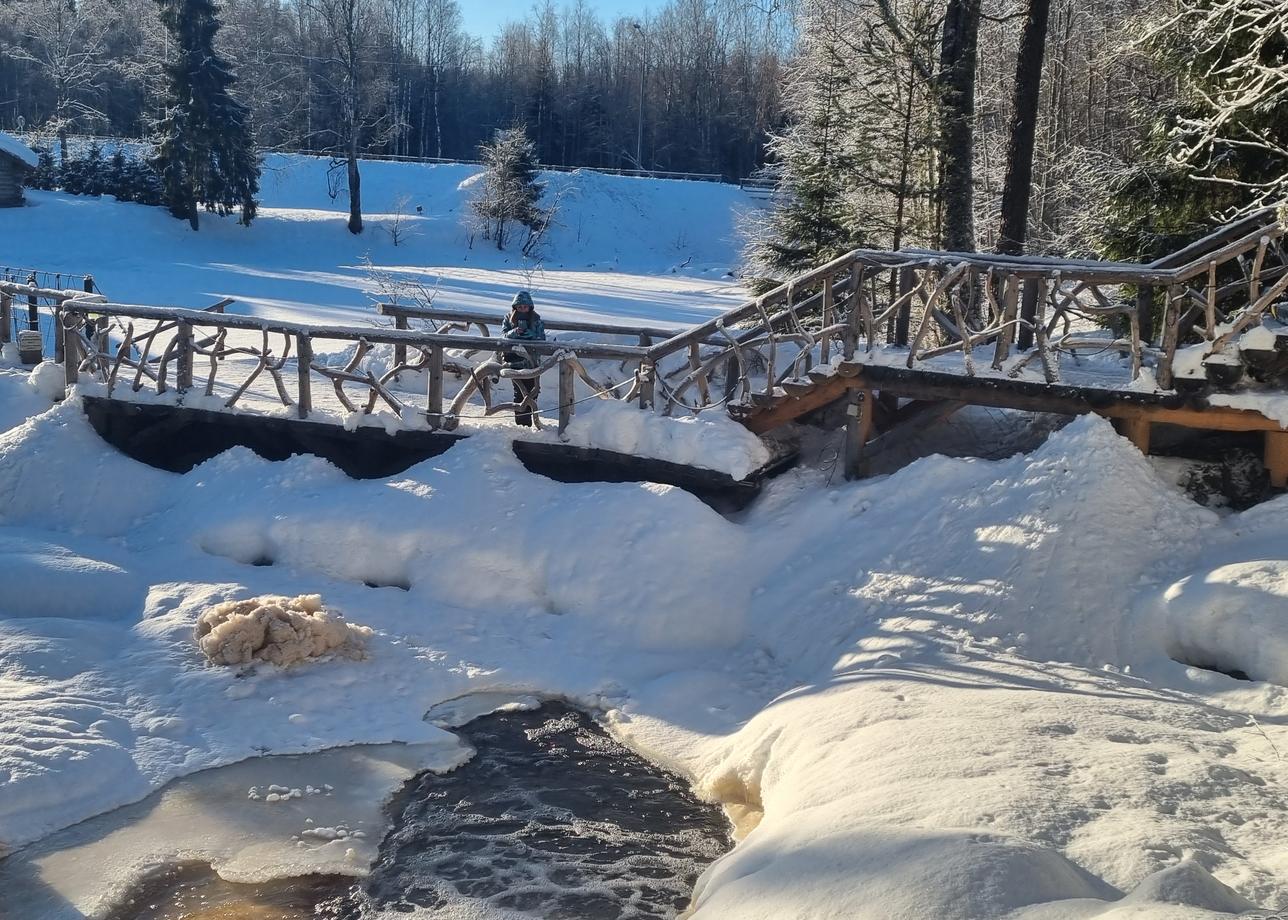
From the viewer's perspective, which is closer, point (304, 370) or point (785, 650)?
point (785, 650)

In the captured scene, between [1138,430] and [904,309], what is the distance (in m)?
→ 2.99

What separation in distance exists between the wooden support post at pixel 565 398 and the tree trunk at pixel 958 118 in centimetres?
674

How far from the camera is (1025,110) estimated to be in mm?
13281

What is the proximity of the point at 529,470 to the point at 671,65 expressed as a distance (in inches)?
2448

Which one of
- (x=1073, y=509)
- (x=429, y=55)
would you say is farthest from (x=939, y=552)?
(x=429, y=55)

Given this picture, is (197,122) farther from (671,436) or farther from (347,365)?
(671,436)

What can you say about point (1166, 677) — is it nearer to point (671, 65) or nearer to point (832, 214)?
point (832, 214)

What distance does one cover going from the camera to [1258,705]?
6.52 metres

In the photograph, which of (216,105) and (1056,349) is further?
(216,105)

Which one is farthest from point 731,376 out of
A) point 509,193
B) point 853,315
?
point 509,193

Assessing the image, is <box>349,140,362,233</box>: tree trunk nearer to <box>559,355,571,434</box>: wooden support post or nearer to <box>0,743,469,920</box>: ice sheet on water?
<box>559,355,571,434</box>: wooden support post

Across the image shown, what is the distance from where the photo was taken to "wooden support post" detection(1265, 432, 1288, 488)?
320 inches

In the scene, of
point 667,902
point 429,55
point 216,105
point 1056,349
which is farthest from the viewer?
point 429,55

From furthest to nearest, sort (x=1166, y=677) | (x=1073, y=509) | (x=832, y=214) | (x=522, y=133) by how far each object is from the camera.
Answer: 1. (x=522, y=133)
2. (x=832, y=214)
3. (x=1073, y=509)
4. (x=1166, y=677)
